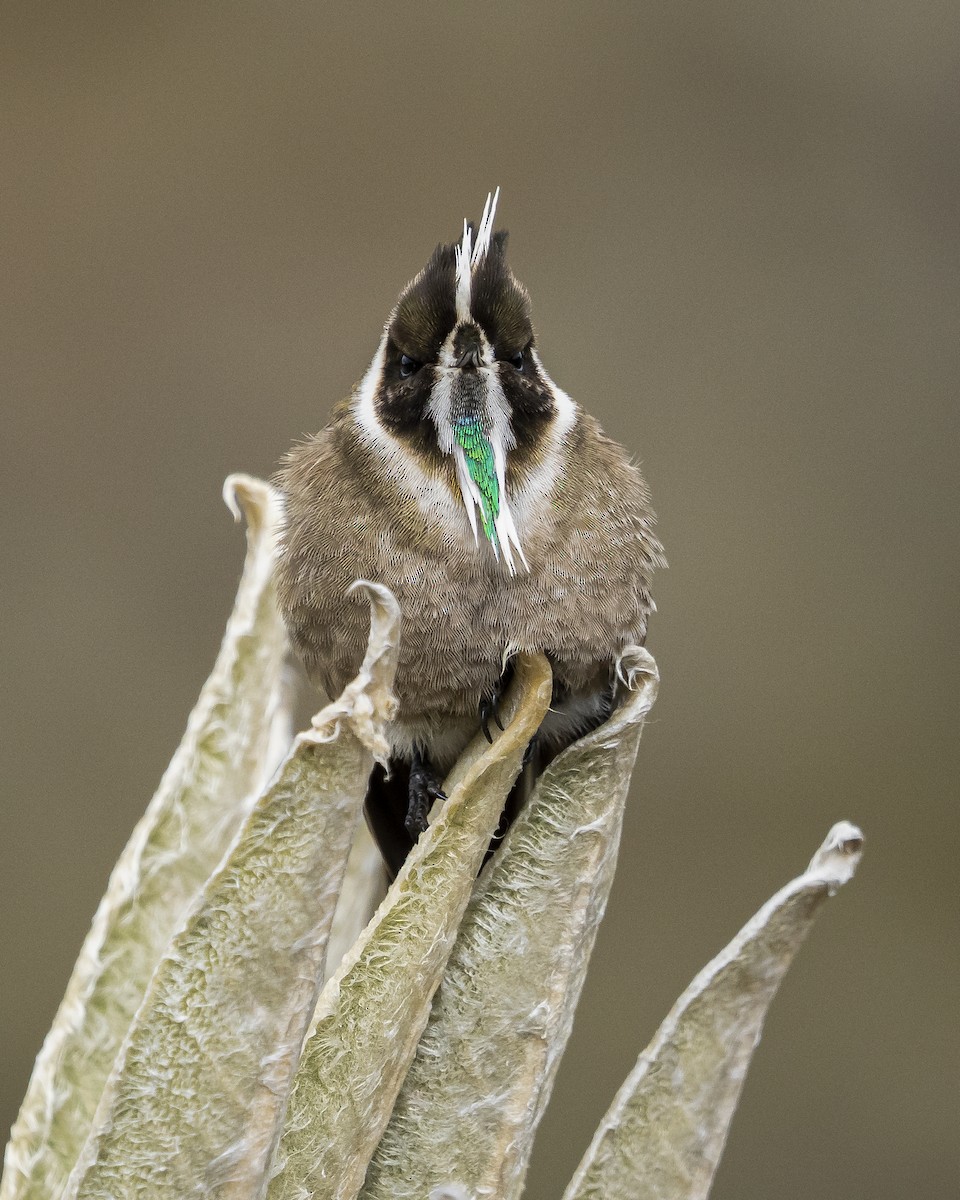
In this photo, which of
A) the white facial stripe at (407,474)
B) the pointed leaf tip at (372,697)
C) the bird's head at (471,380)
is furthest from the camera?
the white facial stripe at (407,474)

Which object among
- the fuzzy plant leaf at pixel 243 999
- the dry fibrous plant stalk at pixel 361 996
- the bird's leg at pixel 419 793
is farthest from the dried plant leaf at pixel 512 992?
the bird's leg at pixel 419 793

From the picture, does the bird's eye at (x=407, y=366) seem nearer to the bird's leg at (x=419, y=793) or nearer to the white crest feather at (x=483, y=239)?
the white crest feather at (x=483, y=239)

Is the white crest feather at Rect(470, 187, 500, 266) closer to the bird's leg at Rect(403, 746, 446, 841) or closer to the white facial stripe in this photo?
the white facial stripe

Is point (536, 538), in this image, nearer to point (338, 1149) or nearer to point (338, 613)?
point (338, 613)

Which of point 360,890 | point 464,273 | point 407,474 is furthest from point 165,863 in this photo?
point 464,273

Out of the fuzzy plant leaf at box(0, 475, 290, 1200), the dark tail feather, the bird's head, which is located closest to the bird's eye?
the bird's head

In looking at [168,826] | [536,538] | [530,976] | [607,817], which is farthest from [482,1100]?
[536,538]

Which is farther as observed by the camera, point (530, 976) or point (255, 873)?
point (530, 976)
